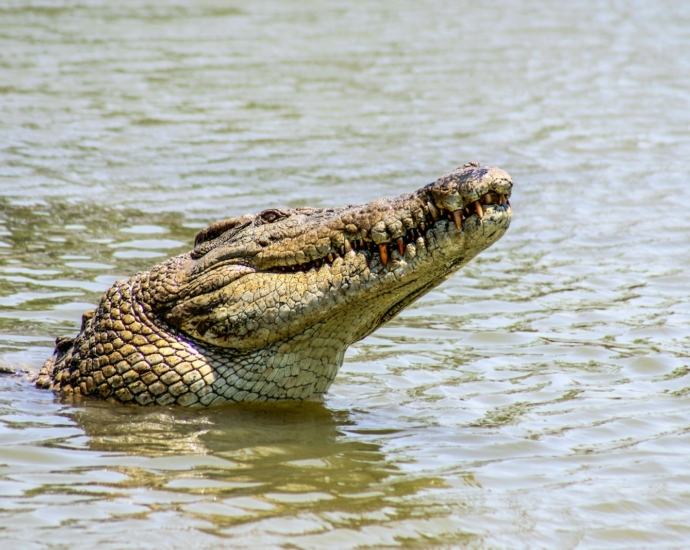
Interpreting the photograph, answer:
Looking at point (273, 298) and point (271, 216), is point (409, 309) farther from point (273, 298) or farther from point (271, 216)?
point (273, 298)

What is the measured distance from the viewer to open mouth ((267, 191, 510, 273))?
4410mm

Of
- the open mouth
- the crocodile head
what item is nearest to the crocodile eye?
the crocodile head

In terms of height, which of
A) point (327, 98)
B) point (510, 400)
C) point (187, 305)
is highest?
point (327, 98)

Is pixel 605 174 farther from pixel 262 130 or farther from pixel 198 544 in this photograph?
pixel 198 544

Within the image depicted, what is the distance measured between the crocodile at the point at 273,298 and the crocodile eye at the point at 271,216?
10mm

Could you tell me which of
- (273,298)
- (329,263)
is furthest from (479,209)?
(273,298)

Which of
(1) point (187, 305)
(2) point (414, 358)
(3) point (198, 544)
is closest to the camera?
(3) point (198, 544)

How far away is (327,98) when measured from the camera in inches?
560

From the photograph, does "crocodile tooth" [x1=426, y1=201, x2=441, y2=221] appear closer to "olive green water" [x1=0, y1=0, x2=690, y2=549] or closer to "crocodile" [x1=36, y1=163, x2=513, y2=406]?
"crocodile" [x1=36, y1=163, x2=513, y2=406]

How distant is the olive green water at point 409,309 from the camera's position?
162 inches

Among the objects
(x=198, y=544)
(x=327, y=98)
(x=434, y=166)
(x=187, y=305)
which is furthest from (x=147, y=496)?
(x=327, y=98)

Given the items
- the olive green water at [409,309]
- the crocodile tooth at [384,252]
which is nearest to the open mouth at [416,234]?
the crocodile tooth at [384,252]

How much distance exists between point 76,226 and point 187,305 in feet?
14.0

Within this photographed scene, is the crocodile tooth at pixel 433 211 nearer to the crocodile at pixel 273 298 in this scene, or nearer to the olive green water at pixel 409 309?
the crocodile at pixel 273 298
